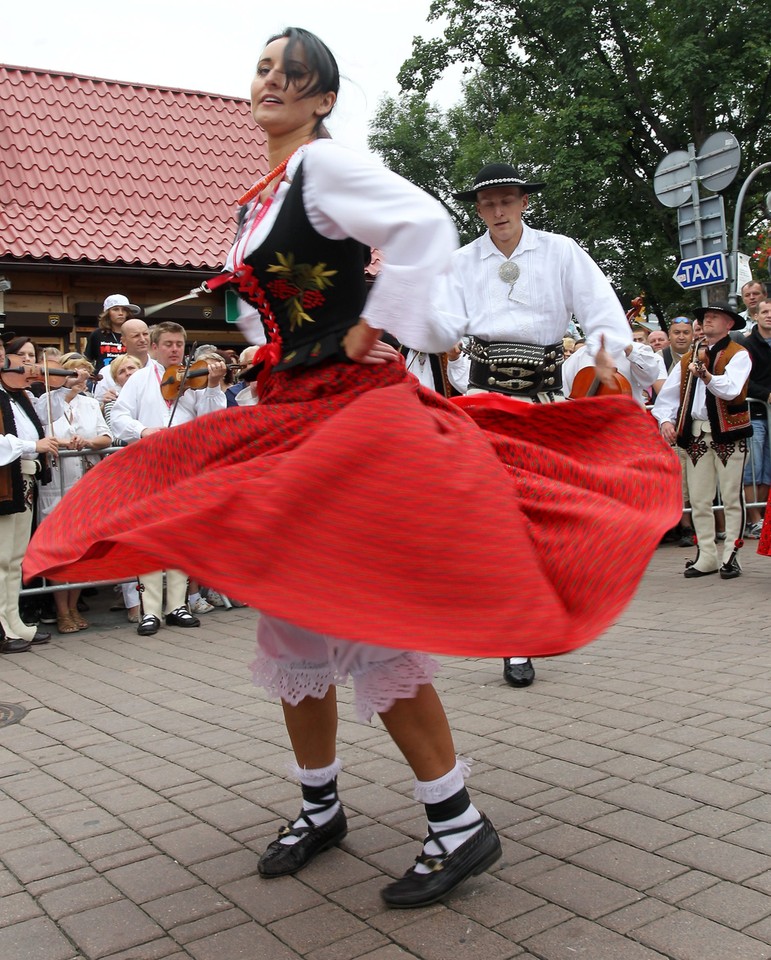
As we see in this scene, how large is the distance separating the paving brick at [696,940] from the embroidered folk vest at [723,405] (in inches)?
246

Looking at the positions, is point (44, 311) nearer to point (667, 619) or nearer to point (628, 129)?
point (667, 619)

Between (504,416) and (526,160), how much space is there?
21963 millimetres

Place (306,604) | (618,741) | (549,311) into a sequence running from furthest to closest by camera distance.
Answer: (549,311) < (618,741) < (306,604)

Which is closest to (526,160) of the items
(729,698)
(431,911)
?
(729,698)

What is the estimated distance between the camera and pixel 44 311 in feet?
44.6

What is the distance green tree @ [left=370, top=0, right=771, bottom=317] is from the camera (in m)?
22.2

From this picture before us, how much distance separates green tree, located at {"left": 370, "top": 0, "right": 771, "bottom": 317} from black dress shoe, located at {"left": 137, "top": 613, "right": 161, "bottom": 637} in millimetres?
17485

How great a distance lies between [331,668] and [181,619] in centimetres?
469

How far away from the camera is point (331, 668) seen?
110 inches

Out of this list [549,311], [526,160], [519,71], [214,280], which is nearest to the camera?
[214,280]

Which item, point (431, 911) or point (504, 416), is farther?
point (504, 416)

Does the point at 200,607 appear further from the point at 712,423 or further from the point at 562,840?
the point at 562,840

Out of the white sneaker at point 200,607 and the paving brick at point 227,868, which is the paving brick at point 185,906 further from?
the white sneaker at point 200,607

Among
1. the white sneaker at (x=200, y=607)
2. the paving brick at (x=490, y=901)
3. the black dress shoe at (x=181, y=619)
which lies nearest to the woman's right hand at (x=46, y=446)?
the black dress shoe at (x=181, y=619)
